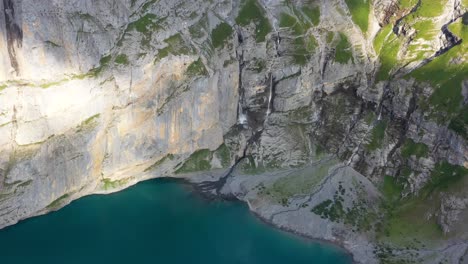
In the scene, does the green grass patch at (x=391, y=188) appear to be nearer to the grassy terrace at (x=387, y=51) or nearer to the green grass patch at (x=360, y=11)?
the grassy terrace at (x=387, y=51)

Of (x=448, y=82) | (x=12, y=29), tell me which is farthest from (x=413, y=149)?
(x=12, y=29)

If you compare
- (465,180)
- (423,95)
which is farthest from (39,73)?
(465,180)

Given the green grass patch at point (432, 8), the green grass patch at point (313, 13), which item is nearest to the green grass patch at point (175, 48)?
the green grass patch at point (313, 13)

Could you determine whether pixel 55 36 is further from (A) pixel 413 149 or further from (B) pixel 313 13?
(A) pixel 413 149

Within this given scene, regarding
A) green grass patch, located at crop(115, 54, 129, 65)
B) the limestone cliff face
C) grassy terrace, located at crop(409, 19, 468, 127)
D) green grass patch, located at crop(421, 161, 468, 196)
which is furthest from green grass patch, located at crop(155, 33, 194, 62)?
green grass patch, located at crop(421, 161, 468, 196)

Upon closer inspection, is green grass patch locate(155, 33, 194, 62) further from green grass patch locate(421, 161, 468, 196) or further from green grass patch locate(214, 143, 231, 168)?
green grass patch locate(421, 161, 468, 196)

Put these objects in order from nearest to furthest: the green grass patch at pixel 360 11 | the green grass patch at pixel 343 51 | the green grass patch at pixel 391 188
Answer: the green grass patch at pixel 391 188, the green grass patch at pixel 343 51, the green grass patch at pixel 360 11
